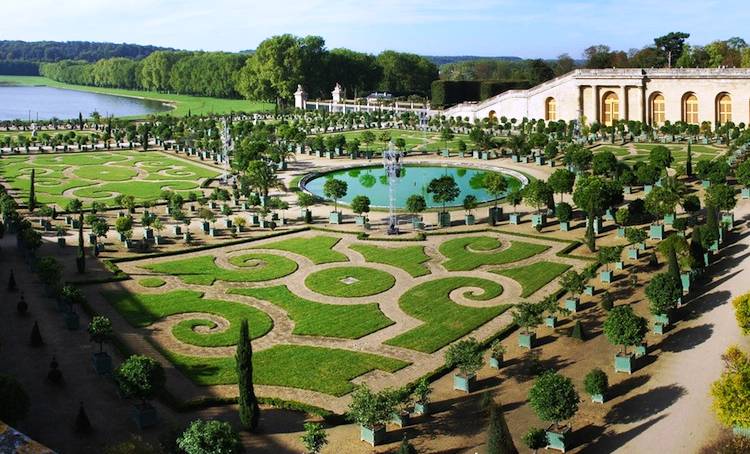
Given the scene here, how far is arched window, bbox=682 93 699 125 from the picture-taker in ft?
291

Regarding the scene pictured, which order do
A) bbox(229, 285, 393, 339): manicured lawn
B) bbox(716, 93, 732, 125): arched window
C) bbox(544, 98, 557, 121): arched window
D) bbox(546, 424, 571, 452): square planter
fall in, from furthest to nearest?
bbox(544, 98, 557, 121): arched window < bbox(716, 93, 732, 125): arched window < bbox(229, 285, 393, 339): manicured lawn < bbox(546, 424, 571, 452): square planter

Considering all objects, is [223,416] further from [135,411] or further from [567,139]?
[567,139]

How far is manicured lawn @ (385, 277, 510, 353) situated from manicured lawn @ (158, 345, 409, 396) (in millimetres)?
2146

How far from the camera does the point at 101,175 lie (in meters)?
73.0

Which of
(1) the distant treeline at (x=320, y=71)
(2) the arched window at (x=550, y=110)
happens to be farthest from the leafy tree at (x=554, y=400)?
(1) the distant treeline at (x=320, y=71)

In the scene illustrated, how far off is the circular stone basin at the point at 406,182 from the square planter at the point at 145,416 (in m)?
32.2

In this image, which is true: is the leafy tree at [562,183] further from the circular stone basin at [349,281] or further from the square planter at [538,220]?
the circular stone basin at [349,281]

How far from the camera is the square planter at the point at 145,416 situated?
82.1 ft

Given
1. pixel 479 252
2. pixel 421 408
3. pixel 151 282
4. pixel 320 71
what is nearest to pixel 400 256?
pixel 479 252

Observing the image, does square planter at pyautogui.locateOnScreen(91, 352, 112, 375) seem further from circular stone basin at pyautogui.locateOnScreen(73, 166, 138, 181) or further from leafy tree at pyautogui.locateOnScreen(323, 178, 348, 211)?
circular stone basin at pyautogui.locateOnScreen(73, 166, 138, 181)

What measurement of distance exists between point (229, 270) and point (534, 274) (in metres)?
15.3

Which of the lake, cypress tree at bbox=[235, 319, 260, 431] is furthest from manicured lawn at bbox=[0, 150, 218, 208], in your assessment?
the lake

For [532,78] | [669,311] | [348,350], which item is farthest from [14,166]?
[532,78]

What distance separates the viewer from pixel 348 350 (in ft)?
102
